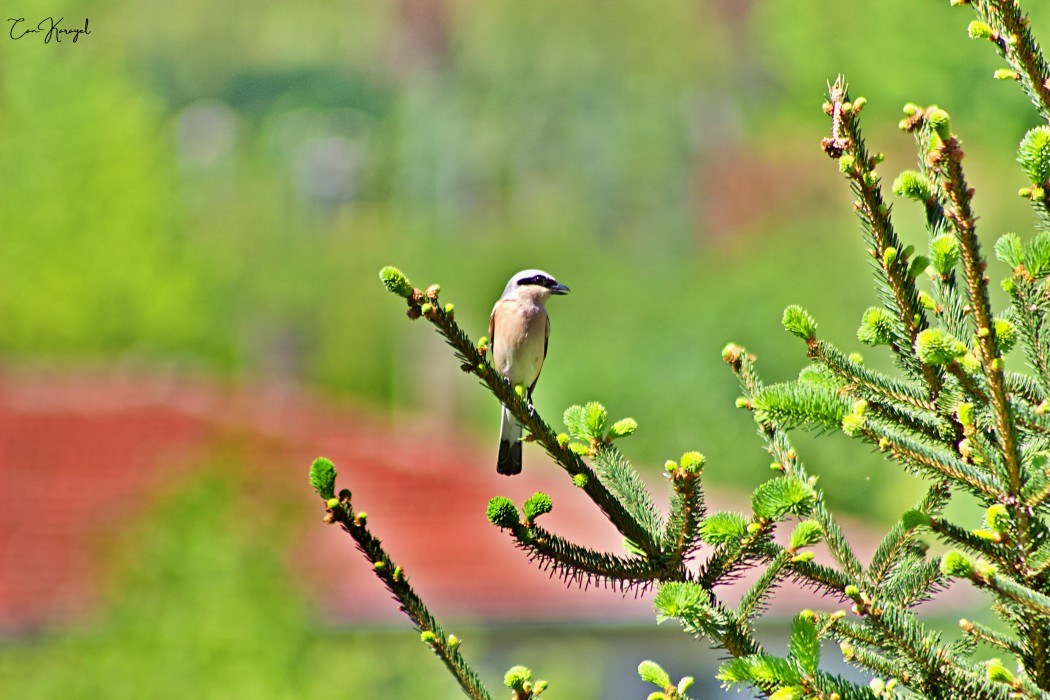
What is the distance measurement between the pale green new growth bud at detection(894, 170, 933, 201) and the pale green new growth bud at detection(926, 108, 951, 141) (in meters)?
0.12

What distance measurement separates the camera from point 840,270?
52.5 meters

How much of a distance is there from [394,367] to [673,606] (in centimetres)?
5348

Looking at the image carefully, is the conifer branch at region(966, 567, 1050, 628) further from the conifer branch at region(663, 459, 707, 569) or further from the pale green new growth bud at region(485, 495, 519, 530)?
the pale green new growth bud at region(485, 495, 519, 530)

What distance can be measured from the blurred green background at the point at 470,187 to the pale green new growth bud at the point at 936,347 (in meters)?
27.2

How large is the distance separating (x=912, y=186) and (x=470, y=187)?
71.9 metres

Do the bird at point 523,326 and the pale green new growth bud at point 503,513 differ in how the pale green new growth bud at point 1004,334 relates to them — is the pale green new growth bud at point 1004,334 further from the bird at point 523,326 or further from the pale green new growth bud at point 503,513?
the bird at point 523,326

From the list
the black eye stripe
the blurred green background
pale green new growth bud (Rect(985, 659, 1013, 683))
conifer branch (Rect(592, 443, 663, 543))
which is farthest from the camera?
the blurred green background

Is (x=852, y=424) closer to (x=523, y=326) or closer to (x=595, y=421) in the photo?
(x=595, y=421)

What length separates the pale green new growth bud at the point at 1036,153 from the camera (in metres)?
2.58

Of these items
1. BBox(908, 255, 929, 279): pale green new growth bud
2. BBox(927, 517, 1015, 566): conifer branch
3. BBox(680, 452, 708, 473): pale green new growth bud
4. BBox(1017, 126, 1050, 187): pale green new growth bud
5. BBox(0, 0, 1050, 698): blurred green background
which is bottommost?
BBox(927, 517, 1015, 566): conifer branch

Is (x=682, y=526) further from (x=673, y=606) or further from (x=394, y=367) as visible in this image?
(x=394, y=367)

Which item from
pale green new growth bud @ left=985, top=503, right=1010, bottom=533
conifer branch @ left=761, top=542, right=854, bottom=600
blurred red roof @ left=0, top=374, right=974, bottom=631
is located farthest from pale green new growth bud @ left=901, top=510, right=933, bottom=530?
blurred red roof @ left=0, top=374, right=974, bottom=631

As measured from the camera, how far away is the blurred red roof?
54.4ft

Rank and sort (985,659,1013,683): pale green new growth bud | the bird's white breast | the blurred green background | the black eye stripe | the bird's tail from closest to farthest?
(985,659,1013,683): pale green new growth bud < the bird's tail < the bird's white breast < the black eye stripe < the blurred green background
